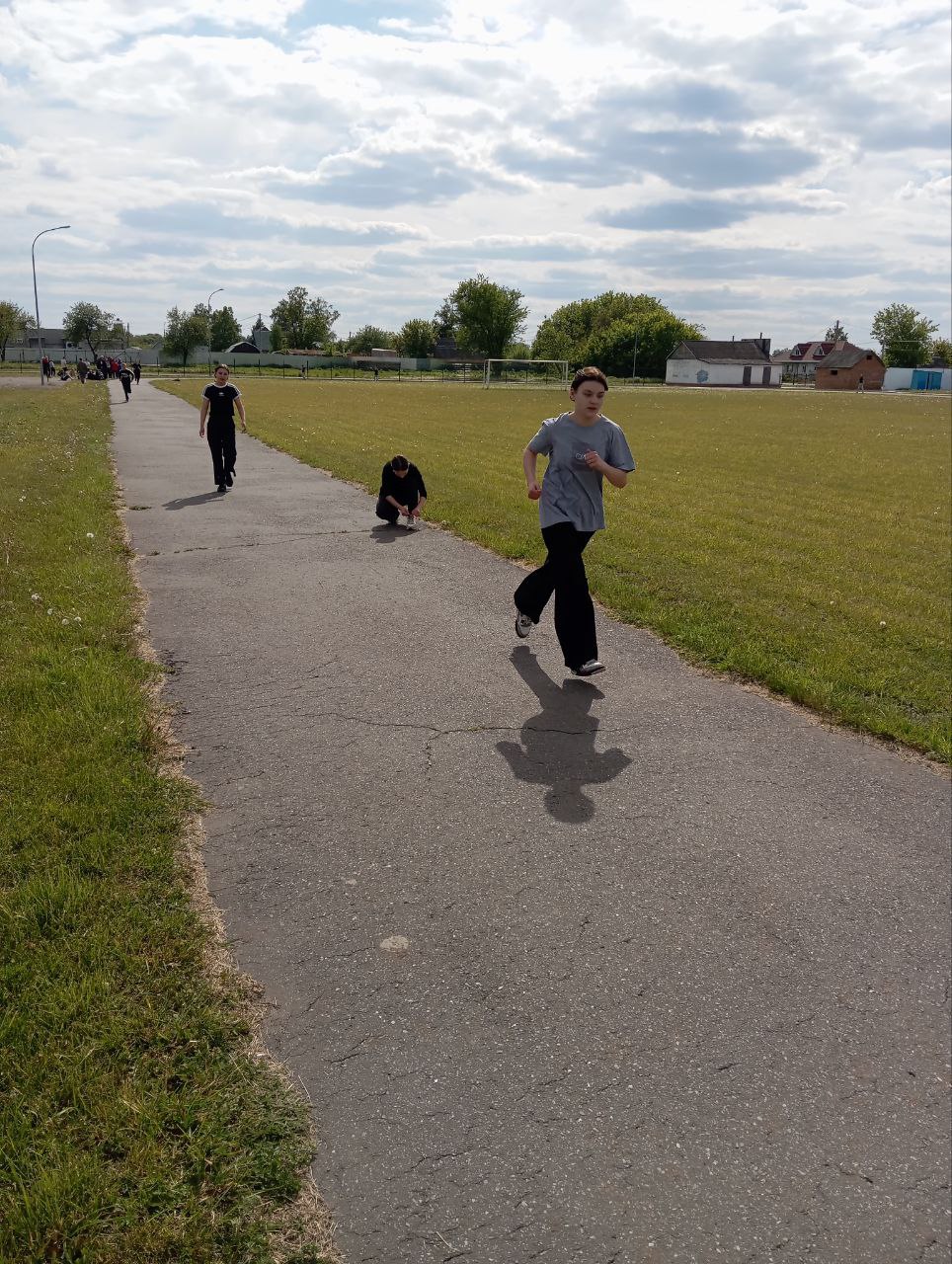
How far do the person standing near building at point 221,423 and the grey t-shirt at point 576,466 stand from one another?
8077mm

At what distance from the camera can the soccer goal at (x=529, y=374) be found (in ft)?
284

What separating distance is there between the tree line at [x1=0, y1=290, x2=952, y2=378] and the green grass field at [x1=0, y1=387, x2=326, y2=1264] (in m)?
111

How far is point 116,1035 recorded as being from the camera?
2539mm

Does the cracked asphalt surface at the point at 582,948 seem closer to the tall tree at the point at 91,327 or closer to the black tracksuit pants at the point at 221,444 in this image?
the black tracksuit pants at the point at 221,444

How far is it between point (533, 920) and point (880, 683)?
143 inches

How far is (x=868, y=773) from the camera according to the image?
4.69 m

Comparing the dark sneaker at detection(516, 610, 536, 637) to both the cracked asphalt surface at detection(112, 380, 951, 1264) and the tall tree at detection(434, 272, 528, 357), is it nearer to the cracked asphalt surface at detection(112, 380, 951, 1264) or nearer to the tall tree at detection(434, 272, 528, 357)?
the cracked asphalt surface at detection(112, 380, 951, 1264)

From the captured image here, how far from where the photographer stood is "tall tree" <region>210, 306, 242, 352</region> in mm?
127500

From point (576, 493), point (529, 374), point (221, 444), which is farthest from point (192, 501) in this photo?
point (529, 374)

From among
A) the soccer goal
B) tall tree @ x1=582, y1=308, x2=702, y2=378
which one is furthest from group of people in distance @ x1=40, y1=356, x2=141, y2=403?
tall tree @ x1=582, y1=308, x2=702, y2=378

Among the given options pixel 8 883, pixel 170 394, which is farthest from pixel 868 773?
pixel 170 394

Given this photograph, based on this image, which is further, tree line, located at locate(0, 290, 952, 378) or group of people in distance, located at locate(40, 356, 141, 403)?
tree line, located at locate(0, 290, 952, 378)

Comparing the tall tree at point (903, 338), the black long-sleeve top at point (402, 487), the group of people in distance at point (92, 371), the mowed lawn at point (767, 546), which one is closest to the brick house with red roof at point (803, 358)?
the tall tree at point (903, 338)

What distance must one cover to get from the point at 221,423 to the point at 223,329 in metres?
128
